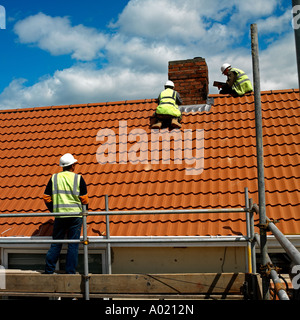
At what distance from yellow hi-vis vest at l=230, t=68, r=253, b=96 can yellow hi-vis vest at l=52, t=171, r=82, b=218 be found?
507cm

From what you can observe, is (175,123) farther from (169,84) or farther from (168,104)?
(169,84)

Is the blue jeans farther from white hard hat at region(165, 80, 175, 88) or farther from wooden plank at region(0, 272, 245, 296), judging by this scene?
white hard hat at region(165, 80, 175, 88)

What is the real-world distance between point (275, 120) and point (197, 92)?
6.65ft

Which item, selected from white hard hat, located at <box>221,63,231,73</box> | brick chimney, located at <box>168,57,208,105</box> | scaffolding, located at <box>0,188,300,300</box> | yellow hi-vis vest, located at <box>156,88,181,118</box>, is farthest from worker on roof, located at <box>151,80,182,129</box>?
scaffolding, located at <box>0,188,300,300</box>

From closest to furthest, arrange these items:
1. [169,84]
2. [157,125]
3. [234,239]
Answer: [234,239] → [157,125] → [169,84]

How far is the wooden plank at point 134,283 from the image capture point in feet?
15.1

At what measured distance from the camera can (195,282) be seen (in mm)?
4668

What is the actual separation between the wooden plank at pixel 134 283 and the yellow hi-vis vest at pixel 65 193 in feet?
3.05

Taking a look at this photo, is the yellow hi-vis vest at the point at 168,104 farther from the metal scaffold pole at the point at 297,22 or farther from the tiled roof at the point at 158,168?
the metal scaffold pole at the point at 297,22

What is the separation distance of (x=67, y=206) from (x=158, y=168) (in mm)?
2435

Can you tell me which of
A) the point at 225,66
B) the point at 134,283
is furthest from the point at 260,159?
the point at 225,66

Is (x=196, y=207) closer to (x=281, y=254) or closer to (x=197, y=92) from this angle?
(x=281, y=254)

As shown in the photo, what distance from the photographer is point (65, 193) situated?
529 centimetres
